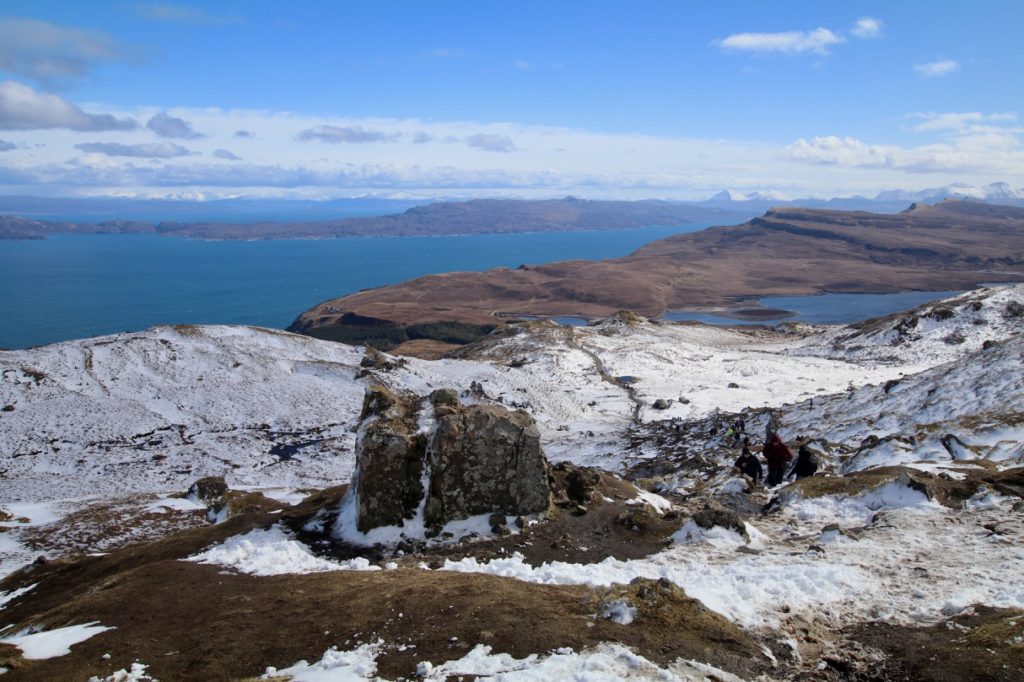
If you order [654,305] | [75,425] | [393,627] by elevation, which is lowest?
[654,305]

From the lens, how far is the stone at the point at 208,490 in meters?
33.0

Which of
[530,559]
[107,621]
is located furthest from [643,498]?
[107,621]

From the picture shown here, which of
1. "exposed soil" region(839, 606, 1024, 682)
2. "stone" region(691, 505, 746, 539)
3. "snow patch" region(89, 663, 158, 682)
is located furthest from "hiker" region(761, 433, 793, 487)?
"snow patch" region(89, 663, 158, 682)

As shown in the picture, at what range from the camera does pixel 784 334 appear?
366ft

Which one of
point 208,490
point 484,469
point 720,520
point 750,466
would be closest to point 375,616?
point 484,469

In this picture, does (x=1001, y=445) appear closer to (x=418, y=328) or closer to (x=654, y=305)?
(x=418, y=328)

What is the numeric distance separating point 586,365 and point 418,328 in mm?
85477

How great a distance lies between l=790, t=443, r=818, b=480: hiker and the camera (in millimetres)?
25766

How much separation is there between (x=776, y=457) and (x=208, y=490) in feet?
91.8

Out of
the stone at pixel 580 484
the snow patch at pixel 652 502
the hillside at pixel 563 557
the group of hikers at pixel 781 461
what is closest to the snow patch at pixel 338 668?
the hillside at pixel 563 557

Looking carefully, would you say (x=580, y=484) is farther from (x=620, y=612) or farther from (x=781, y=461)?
(x=620, y=612)

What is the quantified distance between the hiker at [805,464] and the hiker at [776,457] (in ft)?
1.59

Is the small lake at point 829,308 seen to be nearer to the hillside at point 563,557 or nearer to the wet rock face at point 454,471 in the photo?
the hillside at point 563,557

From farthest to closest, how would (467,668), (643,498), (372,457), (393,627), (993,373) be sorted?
(993,373) < (643,498) < (372,457) < (393,627) < (467,668)
